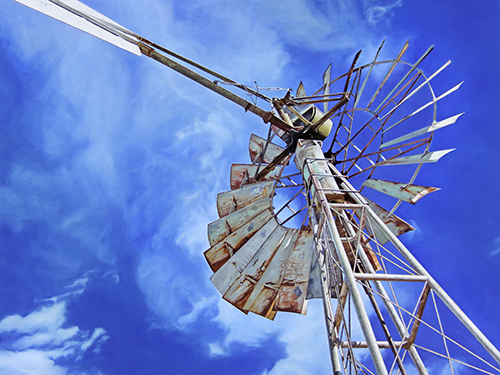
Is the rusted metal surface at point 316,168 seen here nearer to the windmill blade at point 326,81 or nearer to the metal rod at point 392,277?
the metal rod at point 392,277

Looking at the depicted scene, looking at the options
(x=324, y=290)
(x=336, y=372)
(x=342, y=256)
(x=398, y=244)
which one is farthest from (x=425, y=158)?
(x=336, y=372)

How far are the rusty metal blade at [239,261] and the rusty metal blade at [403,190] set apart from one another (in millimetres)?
3064

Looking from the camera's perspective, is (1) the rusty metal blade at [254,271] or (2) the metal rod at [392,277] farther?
(1) the rusty metal blade at [254,271]

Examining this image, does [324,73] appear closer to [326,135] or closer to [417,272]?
[326,135]

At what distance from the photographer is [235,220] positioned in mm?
10328

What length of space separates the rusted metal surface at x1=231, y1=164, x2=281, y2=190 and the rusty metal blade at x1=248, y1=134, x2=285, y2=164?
585mm

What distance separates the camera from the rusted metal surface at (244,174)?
1109 centimetres

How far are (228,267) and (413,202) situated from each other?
5.04 metres

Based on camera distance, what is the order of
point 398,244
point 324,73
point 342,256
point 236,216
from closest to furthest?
point 342,256 < point 398,244 < point 236,216 < point 324,73

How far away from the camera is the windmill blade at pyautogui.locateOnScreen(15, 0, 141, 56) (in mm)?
6479

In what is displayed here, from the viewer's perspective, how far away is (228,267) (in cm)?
976

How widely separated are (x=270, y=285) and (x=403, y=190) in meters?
4.03

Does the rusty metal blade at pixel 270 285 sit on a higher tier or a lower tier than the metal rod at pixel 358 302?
higher

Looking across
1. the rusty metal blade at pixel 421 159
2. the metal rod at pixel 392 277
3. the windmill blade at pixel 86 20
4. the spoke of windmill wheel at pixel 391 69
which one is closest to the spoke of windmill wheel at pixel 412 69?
the spoke of windmill wheel at pixel 391 69
